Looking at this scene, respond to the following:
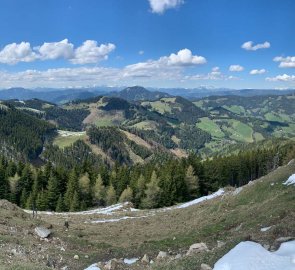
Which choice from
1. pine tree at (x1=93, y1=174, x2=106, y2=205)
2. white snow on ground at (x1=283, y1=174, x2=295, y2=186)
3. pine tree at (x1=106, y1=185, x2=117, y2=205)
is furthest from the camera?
pine tree at (x1=93, y1=174, x2=106, y2=205)

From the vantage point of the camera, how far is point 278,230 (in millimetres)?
23828

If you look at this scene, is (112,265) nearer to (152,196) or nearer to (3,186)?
(152,196)

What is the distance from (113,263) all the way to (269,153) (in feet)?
396

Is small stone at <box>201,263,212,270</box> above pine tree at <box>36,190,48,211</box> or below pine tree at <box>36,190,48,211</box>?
above

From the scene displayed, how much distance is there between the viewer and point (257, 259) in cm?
1777

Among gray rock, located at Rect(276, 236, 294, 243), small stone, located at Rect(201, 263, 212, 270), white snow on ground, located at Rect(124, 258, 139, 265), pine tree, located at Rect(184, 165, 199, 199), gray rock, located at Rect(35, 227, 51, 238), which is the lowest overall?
pine tree, located at Rect(184, 165, 199, 199)

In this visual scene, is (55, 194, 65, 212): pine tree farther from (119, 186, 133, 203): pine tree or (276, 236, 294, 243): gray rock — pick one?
(276, 236, 294, 243): gray rock

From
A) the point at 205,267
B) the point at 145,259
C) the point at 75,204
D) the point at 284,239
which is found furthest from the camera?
the point at 75,204

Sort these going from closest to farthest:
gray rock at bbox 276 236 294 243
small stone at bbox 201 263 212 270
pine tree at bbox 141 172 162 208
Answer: small stone at bbox 201 263 212 270, gray rock at bbox 276 236 294 243, pine tree at bbox 141 172 162 208

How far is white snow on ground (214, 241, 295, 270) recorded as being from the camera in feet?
55.6

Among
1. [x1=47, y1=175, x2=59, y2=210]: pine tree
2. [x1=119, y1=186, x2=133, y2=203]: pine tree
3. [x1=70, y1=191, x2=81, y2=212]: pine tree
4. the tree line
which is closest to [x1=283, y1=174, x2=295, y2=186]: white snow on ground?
the tree line

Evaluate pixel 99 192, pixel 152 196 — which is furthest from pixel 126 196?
pixel 99 192

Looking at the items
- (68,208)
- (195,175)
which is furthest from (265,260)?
(195,175)

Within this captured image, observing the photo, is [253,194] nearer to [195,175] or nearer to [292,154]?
[195,175]
